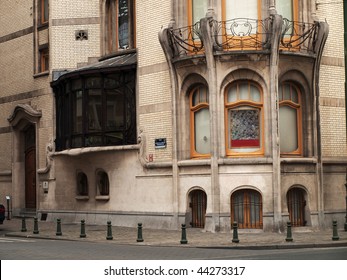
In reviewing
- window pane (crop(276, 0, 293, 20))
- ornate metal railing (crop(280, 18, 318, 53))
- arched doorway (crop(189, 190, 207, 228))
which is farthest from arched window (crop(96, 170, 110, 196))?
window pane (crop(276, 0, 293, 20))

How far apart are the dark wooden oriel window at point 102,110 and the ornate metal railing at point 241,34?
5.15 metres

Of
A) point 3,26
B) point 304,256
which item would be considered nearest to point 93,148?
point 3,26

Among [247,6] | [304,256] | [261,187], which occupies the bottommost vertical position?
[304,256]

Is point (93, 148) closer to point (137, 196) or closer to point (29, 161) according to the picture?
point (137, 196)

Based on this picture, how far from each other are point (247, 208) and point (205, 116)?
366 cm


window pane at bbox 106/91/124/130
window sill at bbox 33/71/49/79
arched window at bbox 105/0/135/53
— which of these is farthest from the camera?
window sill at bbox 33/71/49/79

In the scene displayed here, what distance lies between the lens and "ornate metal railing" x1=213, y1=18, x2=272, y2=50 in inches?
1090

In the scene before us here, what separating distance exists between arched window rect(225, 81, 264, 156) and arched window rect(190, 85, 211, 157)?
2.99 ft

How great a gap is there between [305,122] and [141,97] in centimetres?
648

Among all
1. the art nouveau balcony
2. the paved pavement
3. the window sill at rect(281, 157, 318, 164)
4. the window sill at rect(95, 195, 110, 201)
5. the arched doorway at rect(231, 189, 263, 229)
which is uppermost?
the art nouveau balcony

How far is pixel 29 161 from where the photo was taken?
39.3m

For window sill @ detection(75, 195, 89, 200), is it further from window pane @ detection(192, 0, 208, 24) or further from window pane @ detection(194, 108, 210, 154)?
window pane @ detection(192, 0, 208, 24)

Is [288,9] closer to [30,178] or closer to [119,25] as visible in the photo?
[119,25]

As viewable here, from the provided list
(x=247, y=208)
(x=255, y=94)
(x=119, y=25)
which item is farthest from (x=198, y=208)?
(x=119, y=25)
